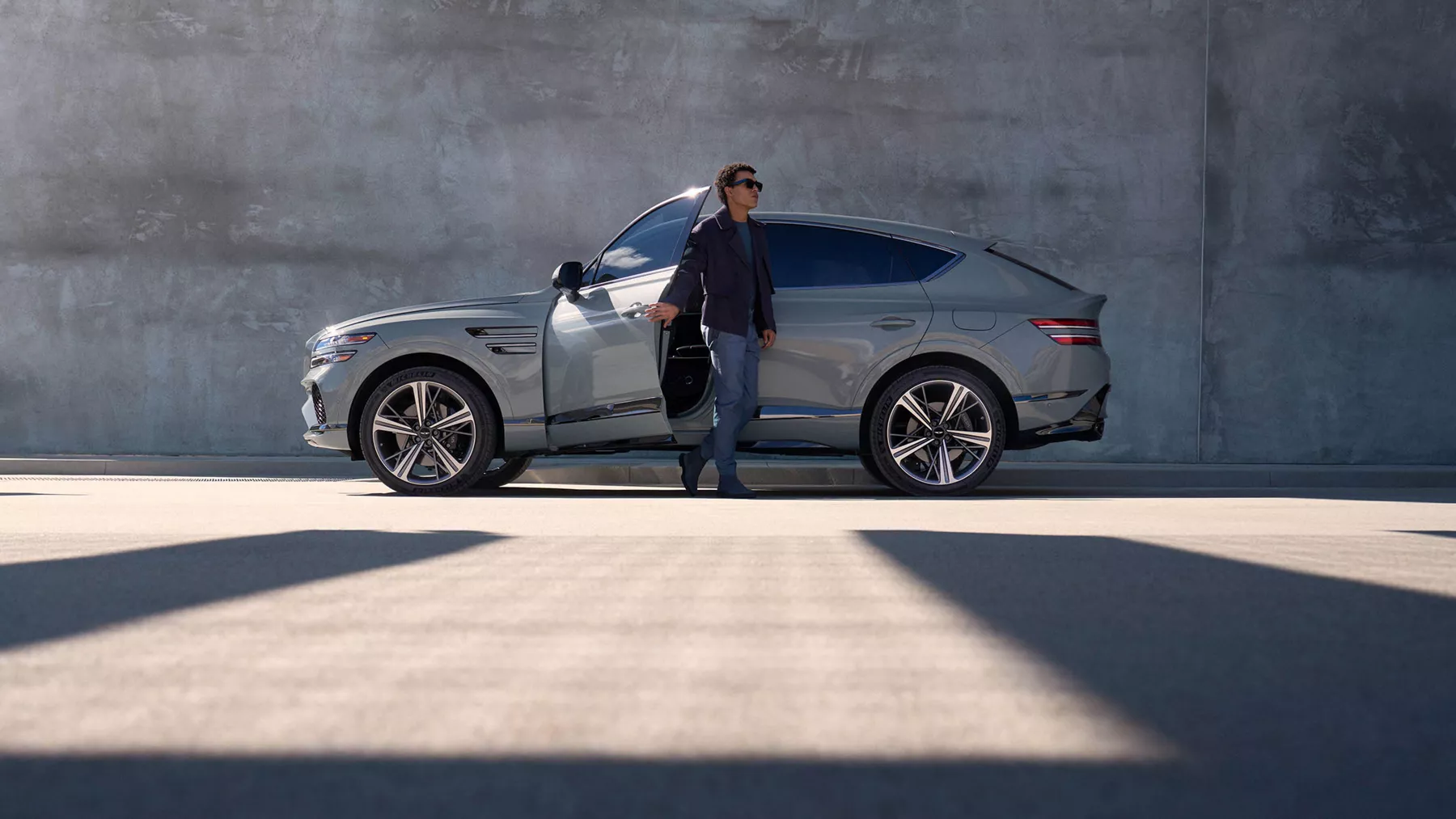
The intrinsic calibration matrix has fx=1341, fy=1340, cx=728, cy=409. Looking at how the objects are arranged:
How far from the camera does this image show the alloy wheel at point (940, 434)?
7.79 metres

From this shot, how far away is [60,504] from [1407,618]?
245 inches

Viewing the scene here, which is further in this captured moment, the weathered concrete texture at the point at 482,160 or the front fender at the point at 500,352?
the weathered concrete texture at the point at 482,160

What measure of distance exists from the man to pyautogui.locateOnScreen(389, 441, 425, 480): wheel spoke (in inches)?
65.3

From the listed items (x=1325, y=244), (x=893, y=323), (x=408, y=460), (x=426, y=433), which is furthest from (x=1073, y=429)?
(x=1325, y=244)

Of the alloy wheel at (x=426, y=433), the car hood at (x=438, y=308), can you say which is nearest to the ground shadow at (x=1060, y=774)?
the alloy wheel at (x=426, y=433)

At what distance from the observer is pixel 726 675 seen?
7.69 feet

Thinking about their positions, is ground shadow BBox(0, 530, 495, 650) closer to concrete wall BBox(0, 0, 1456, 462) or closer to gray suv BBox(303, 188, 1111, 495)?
gray suv BBox(303, 188, 1111, 495)

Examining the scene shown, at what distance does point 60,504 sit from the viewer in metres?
6.82

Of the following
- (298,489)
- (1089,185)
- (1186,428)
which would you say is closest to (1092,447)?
(1186,428)

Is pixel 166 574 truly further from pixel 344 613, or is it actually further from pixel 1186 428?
pixel 1186 428

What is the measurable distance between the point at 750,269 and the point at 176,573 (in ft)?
14.3

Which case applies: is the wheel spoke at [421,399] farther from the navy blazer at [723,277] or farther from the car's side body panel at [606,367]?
the navy blazer at [723,277]

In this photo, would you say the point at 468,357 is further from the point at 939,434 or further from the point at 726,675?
the point at 726,675

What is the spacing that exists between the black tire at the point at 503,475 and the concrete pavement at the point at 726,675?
14.3ft
